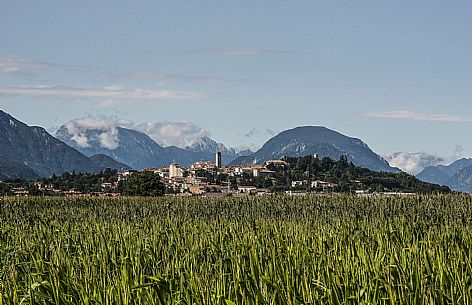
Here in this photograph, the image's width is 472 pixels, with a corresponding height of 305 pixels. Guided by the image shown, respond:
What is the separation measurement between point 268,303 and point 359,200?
2859 cm

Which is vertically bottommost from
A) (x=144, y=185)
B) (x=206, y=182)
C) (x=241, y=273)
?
(x=241, y=273)

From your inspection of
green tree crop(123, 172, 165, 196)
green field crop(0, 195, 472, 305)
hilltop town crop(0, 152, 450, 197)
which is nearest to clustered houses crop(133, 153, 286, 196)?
hilltop town crop(0, 152, 450, 197)

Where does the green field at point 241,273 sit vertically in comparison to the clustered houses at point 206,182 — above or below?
below

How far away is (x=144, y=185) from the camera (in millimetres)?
72062

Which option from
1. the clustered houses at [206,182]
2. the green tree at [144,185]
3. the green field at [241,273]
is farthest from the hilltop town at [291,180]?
the green field at [241,273]

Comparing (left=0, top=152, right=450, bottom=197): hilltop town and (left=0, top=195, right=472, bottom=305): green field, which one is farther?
(left=0, top=152, right=450, bottom=197): hilltop town

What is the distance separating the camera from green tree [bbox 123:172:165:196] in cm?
7174

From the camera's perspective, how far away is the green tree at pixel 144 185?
235ft

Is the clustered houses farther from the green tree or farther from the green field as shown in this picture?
the green field

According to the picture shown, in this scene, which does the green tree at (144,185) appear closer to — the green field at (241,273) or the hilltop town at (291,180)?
the hilltop town at (291,180)

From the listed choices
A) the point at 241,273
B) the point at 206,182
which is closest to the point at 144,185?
the point at 206,182

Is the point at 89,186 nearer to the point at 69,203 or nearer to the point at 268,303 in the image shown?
the point at 69,203

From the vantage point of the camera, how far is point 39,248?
1146cm

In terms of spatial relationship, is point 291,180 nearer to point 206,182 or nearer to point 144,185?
point 206,182
